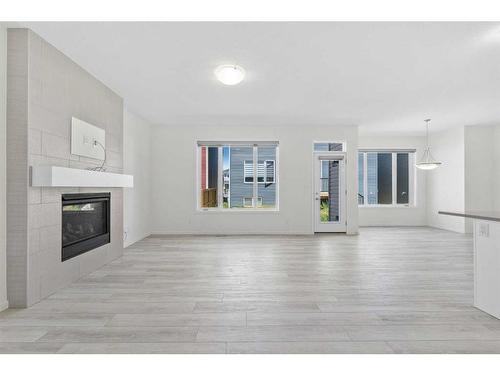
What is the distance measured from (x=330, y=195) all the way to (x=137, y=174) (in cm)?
436

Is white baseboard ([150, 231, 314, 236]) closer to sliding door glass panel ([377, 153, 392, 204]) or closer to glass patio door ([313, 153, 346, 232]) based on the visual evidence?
glass patio door ([313, 153, 346, 232])

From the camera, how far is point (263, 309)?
3.00 meters

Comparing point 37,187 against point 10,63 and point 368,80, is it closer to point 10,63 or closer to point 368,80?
point 10,63

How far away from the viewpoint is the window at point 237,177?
8211 mm

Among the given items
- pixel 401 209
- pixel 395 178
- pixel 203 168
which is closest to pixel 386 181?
pixel 395 178

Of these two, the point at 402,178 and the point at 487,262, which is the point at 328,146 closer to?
the point at 402,178

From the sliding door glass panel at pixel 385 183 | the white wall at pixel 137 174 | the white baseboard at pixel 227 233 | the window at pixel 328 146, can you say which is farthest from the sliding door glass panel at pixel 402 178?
the white wall at pixel 137 174

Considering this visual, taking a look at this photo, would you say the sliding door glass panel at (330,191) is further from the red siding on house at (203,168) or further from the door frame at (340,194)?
the red siding on house at (203,168)

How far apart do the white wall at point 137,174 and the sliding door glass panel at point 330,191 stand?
3929 mm

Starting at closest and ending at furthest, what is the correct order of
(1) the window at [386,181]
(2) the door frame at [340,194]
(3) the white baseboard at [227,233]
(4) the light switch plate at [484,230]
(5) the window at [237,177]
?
(4) the light switch plate at [484,230]
(3) the white baseboard at [227,233]
(2) the door frame at [340,194]
(5) the window at [237,177]
(1) the window at [386,181]

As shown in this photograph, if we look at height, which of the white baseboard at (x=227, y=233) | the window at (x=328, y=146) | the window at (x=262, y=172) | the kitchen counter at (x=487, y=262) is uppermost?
the window at (x=328, y=146)

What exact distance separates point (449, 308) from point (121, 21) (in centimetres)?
376
